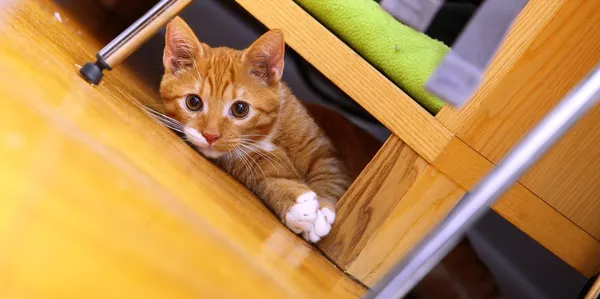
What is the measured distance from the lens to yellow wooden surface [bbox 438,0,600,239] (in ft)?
3.01

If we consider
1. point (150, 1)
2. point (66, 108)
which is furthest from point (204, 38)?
point (66, 108)

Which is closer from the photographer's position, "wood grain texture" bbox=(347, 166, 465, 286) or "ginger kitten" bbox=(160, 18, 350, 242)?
"wood grain texture" bbox=(347, 166, 465, 286)

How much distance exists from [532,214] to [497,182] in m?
0.54

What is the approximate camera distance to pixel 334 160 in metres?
1.37

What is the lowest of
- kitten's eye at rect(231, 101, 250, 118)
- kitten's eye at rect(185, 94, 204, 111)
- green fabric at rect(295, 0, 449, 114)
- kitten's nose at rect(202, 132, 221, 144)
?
kitten's nose at rect(202, 132, 221, 144)

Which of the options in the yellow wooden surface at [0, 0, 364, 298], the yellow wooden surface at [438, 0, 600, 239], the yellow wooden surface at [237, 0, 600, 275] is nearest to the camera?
the yellow wooden surface at [0, 0, 364, 298]

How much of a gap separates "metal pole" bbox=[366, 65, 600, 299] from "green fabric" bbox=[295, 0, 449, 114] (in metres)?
0.42

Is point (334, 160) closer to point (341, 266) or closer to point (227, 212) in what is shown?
point (341, 266)

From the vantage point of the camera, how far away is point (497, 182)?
0.62 m

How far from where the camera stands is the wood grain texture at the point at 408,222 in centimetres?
107

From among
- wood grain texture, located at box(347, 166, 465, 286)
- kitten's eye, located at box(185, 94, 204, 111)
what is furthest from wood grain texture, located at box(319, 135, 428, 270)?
kitten's eye, located at box(185, 94, 204, 111)

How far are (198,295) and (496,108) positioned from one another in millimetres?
662

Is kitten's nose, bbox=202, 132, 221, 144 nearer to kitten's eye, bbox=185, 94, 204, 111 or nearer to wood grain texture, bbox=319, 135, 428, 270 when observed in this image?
kitten's eye, bbox=185, 94, 204, 111

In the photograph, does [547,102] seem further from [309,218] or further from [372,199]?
[309,218]
